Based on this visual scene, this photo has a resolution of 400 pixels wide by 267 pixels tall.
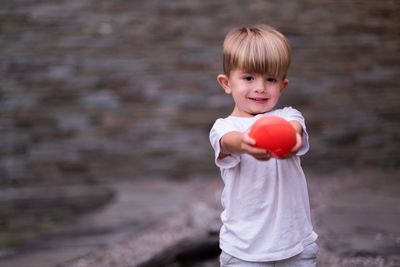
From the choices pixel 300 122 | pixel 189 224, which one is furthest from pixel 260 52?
pixel 189 224

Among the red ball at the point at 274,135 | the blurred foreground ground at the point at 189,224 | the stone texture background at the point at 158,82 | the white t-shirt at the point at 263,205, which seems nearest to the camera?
the red ball at the point at 274,135

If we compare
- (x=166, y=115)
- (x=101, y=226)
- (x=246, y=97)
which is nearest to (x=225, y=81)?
(x=246, y=97)

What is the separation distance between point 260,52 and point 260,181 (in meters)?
0.44

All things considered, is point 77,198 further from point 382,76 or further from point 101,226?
point 382,76

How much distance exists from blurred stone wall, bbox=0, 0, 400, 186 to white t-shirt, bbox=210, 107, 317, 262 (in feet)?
12.5

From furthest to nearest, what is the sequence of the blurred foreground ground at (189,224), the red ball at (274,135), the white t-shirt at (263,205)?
the blurred foreground ground at (189,224)
the white t-shirt at (263,205)
the red ball at (274,135)

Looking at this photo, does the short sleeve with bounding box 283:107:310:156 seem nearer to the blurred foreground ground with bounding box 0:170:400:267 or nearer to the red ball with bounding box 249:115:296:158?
the red ball with bounding box 249:115:296:158

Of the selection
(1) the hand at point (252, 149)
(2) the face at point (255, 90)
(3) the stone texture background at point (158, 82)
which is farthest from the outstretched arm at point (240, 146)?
(3) the stone texture background at point (158, 82)

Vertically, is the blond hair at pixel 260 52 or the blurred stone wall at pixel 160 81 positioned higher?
the blond hair at pixel 260 52

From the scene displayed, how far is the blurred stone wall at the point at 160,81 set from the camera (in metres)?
5.92

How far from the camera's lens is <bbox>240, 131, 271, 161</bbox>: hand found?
2.00 m

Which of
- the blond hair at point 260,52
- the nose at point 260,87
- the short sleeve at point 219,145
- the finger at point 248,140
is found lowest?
the short sleeve at point 219,145

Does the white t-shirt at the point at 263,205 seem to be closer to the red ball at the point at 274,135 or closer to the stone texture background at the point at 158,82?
the red ball at the point at 274,135

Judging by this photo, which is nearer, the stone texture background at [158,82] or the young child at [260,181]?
the young child at [260,181]
